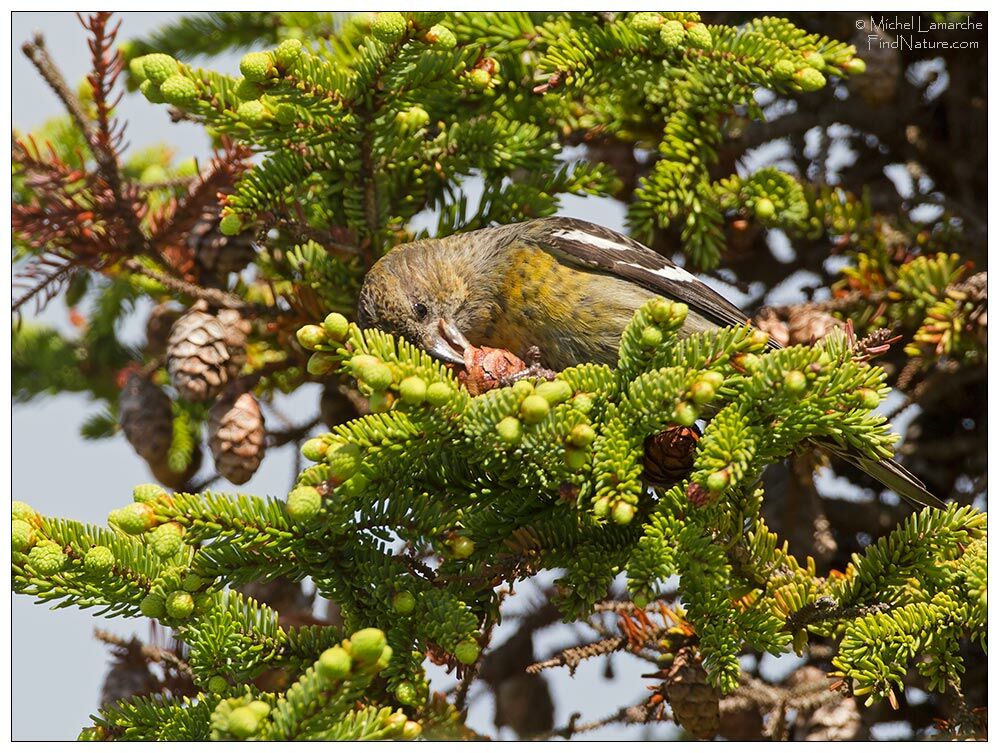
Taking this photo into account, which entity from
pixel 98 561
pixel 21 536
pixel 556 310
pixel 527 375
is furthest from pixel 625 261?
pixel 21 536

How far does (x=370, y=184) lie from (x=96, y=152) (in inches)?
36.1

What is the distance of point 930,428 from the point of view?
414 centimetres

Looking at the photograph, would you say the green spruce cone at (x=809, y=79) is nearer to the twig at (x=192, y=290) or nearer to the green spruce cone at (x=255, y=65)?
the green spruce cone at (x=255, y=65)

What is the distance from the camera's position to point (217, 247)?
3494 millimetres

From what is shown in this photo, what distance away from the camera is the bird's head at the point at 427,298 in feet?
10.7

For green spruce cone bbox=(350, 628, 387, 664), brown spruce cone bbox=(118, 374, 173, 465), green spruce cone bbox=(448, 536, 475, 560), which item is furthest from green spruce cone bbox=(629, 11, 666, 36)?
brown spruce cone bbox=(118, 374, 173, 465)

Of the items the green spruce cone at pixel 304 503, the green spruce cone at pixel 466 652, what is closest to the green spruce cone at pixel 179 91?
the green spruce cone at pixel 304 503

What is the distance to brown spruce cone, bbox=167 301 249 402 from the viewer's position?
332cm

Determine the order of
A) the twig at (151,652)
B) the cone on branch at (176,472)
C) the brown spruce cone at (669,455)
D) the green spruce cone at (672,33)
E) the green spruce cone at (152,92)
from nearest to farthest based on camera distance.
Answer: the brown spruce cone at (669,455)
the green spruce cone at (152,92)
the green spruce cone at (672,33)
the twig at (151,652)
the cone on branch at (176,472)

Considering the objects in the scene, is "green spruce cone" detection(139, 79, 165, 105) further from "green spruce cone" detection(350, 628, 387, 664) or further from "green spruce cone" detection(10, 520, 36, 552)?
"green spruce cone" detection(350, 628, 387, 664)

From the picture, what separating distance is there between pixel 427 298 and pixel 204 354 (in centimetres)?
74

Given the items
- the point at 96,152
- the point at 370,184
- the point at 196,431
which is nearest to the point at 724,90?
the point at 370,184

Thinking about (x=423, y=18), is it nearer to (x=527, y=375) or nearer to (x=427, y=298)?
(x=527, y=375)

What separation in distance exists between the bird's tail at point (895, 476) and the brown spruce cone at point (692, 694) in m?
0.78
